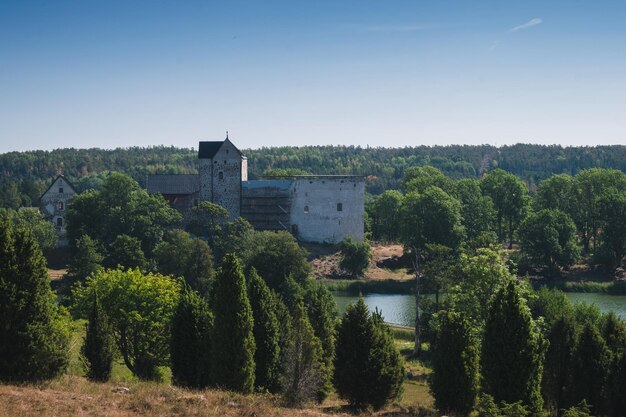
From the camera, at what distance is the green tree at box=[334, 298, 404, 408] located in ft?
79.8

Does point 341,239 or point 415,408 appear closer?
point 415,408

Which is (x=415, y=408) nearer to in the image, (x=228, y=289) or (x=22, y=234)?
(x=228, y=289)

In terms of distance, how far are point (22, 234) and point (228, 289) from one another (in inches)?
242

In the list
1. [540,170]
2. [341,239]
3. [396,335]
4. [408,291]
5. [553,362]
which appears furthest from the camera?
[540,170]

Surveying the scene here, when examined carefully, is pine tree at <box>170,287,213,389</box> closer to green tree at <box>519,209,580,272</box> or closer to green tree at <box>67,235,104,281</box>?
green tree at <box>67,235,104,281</box>

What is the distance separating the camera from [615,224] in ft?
217

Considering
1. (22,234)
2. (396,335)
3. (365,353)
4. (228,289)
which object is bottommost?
(396,335)

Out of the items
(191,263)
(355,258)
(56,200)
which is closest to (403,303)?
(355,258)

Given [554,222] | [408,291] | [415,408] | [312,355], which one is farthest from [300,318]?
[554,222]

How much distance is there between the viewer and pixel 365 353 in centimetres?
2478

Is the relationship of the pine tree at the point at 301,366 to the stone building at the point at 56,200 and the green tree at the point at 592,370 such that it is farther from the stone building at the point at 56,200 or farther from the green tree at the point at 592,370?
the stone building at the point at 56,200

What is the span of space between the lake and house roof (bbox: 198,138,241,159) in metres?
19.8

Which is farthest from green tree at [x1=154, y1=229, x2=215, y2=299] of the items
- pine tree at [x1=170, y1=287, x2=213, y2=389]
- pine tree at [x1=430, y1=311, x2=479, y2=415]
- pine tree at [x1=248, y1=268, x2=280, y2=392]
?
pine tree at [x1=430, y1=311, x2=479, y2=415]

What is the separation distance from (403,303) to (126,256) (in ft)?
62.6
